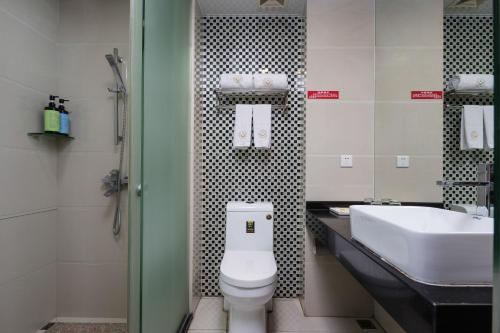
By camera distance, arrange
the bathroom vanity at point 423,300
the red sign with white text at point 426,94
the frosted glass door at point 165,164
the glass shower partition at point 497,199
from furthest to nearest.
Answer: the red sign with white text at point 426,94 → the frosted glass door at point 165,164 → the bathroom vanity at point 423,300 → the glass shower partition at point 497,199

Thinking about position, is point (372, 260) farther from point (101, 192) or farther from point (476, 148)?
point (101, 192)

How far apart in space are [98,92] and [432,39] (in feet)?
6.84

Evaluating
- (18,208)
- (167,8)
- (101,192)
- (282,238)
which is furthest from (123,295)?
(167,8)

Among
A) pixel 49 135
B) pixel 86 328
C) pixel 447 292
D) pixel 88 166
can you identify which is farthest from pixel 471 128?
pixel 86 328

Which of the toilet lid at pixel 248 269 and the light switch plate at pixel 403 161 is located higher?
the light switch plate at pixel 403 161

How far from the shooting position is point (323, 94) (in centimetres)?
193

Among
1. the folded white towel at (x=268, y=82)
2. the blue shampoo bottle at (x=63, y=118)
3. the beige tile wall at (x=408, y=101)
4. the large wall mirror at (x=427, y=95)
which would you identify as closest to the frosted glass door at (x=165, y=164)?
the folded white towel at (x=268, y=82)

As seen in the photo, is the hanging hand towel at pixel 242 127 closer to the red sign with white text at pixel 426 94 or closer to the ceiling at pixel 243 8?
the ceiling at pixel 243 8

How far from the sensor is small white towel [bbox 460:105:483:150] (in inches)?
33.7

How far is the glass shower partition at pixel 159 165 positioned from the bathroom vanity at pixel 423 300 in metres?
0.88

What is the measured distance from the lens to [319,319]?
190cm

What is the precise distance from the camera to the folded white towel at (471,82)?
85 cm

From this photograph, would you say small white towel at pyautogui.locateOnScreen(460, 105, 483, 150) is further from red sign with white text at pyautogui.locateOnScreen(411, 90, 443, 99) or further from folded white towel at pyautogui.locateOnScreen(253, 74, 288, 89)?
folded white towel at pyautogui.locateOnScreen(253, 74, 288, 89)

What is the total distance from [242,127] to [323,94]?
2.17 ft
